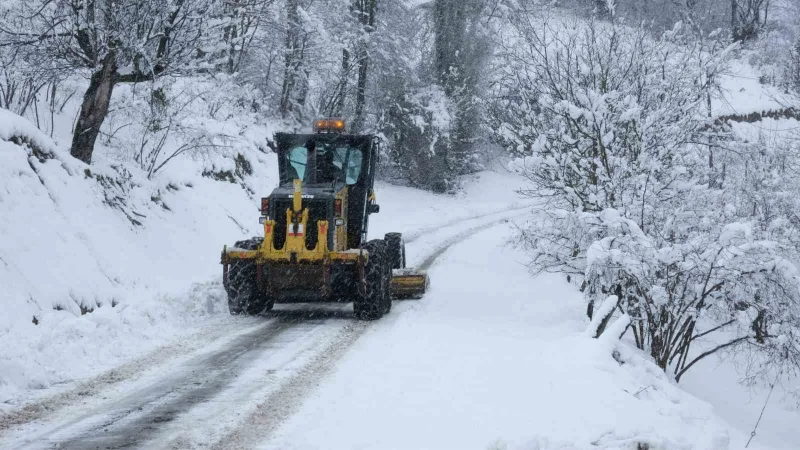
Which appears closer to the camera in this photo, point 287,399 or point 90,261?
point 287,399

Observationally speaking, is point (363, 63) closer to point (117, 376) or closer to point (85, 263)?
point (85, 263)

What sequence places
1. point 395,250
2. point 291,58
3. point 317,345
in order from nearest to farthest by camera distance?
point 317,345, point 395,250, point 291,58

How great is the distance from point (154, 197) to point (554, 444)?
10.9 meters

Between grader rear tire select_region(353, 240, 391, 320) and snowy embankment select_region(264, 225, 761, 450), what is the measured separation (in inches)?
11.5

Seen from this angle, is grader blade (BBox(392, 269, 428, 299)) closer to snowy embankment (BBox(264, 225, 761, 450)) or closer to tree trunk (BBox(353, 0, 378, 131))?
snowy embankment (BBox(264, 225, 761, 450))

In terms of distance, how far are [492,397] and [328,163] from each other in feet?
20.1

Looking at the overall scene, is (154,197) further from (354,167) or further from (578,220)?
(578,220)

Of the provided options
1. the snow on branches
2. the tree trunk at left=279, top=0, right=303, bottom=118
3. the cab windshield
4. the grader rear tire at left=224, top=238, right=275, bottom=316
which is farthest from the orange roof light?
the tree trunk at left=279, top=0, right=303, bottom=118

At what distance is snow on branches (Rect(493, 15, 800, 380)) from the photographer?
8500 millimetres

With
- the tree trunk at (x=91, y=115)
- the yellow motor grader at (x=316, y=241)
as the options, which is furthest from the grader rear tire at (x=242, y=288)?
the tree trunk at (x=91, y=115)

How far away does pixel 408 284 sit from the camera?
12.4m

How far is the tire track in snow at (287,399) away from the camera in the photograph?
16.4 feet

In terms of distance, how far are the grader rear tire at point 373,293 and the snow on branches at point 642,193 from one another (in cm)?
239

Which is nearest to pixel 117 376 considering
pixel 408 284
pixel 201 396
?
pixel 201 396
